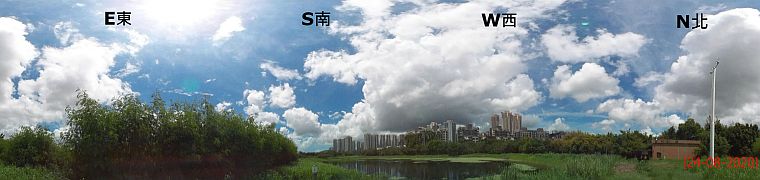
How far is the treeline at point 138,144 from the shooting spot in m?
A: 16.1

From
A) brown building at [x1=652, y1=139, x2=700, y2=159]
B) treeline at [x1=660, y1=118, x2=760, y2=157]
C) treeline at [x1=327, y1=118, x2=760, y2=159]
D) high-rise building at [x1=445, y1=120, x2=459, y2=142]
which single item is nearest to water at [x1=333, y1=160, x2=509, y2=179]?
treeline at [x1=327, y1=118, x2=760, y2=159]

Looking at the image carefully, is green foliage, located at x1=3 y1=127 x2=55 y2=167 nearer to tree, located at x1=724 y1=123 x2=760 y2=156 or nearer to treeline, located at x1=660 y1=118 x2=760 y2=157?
treeline, located at x1=660 y1=118 x2=760 y2=157

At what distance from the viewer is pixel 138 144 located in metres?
16.7

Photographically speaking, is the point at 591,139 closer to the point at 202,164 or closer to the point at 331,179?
the point at 331,179

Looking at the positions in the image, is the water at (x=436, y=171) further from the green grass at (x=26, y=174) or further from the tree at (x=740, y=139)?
the green grass at (x=26, y=174)

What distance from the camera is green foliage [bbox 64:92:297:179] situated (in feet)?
52.6

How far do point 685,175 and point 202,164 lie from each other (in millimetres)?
16284

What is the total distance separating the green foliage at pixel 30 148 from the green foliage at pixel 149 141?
4.53 m

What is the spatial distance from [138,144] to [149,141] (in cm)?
33

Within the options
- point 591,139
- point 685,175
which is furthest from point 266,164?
point 591,139
